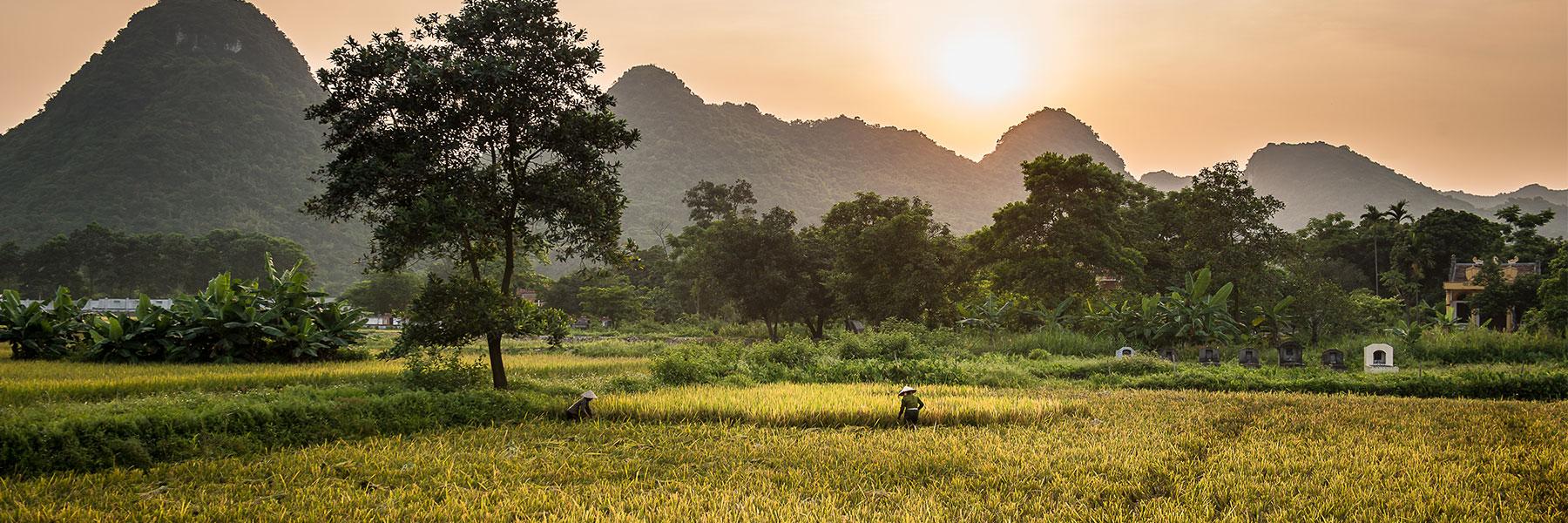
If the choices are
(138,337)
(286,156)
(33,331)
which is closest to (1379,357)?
(138,337)

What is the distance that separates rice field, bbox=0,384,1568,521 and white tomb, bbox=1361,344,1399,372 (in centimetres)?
790

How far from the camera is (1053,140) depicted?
180375 mm

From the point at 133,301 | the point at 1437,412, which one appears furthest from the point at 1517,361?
the point at 133,301

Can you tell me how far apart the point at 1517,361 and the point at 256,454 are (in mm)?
25401

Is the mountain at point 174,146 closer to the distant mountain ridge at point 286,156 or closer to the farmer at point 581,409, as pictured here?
the distant mountain ridge at point 286,156

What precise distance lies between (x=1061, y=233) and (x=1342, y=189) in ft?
613

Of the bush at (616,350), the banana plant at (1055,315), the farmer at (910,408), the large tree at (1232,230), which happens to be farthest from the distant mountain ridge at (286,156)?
the farmer at (910,408)

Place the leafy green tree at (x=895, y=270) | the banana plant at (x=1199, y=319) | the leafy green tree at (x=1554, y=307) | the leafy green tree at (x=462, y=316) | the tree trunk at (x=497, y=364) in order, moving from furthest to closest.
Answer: the leafy green tree at (x=895, y=270)
the banana plant at (x=1199, y=319)
the leafy green tree at (x=1554, y=307)
the tree trunk at (x=497, y=364)
the leafy green tree at (x=462, y=316)

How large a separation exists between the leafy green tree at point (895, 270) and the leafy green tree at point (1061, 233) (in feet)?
6.91

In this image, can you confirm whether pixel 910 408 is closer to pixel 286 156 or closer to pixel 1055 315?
pixel 1055 315

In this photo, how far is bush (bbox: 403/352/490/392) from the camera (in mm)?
12570

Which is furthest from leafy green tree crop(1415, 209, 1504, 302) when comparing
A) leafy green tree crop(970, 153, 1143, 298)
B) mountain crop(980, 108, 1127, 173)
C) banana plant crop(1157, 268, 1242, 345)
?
mountain crop(980, 108, 1127, 173)

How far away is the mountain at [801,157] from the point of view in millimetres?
141125

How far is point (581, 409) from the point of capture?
11305 millimetres
